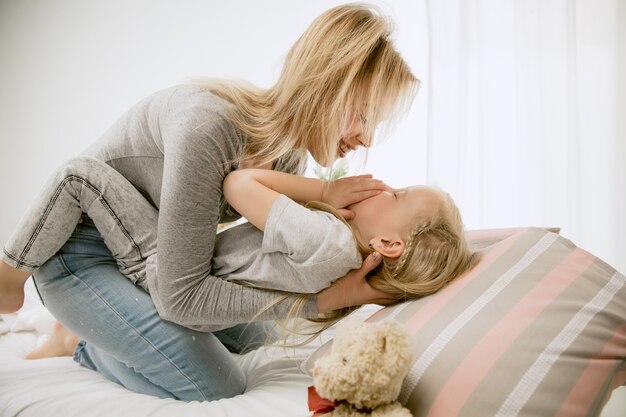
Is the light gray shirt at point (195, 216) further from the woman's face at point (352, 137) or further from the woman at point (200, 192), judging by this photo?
the woman's face at point (352, 137)

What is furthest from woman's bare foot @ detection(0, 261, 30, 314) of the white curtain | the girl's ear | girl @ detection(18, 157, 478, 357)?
the white curtain

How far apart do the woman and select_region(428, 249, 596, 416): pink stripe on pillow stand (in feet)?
0.87

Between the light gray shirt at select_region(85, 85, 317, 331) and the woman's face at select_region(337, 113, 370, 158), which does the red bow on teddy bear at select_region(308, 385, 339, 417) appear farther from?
the woman's face at select_region(337, 113, 370, 158)

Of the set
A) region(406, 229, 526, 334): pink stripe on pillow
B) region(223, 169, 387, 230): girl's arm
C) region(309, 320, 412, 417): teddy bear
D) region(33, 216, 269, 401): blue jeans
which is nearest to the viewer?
region(309, 320, 412, 417): teddy bear

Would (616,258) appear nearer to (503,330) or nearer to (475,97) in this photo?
(475,97)

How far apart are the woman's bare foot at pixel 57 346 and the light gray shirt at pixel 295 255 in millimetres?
558

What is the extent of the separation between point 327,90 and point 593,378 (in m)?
0.70

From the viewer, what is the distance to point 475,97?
2002mm

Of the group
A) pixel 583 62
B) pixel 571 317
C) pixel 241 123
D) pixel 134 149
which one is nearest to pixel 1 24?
pixel 134 149

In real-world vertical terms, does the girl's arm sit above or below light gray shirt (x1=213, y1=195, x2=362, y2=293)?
above

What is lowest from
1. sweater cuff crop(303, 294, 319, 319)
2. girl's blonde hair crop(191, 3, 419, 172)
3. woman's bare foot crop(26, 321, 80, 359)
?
woman's bare foot crop(26, 321, 80, 359)

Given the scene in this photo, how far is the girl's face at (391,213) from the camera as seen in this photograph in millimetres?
1062

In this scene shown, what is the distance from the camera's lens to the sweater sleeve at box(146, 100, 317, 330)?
0.97 metres

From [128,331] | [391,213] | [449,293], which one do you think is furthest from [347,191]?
[128,331]
